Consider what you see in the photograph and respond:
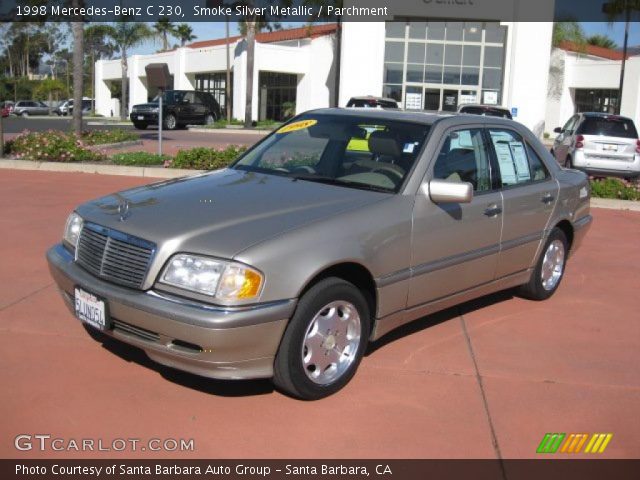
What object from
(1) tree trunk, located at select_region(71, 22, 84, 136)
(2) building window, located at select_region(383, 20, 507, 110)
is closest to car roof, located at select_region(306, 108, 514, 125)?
(1) tree trunk, located at select_region(71, 22, 84, 136)

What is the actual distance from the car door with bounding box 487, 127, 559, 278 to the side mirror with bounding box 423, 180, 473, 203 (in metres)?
0.96

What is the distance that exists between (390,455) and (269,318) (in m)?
0.92

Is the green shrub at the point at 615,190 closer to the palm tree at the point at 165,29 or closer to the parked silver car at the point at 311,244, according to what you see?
the parked silver car at the point at 311,244

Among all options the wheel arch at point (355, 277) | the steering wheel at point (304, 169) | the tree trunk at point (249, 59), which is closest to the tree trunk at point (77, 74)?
the steering wheel at point (304, 169)

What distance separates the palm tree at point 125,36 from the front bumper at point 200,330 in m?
45.5

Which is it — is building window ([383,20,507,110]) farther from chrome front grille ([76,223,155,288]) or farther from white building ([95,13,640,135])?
chrome front grille ([76,223,155,288])

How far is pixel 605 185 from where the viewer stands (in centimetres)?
1256

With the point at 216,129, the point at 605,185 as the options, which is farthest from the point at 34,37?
the point at 605,185

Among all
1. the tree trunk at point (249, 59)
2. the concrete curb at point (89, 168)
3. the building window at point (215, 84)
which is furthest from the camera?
the building window at point (215, 84)

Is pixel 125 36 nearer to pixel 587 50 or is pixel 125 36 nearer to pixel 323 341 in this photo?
pixel 587 50

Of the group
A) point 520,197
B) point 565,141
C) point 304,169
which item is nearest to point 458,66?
point 565,141

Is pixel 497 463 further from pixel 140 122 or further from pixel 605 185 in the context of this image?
pixel 140 122

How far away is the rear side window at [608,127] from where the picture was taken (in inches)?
605

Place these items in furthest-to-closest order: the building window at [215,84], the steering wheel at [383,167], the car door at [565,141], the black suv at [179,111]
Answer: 1. the building window at [215,84]
2. the black suv at [179,111]
3. the car door at [565,141]
4. the steering wheel at [383,167]
